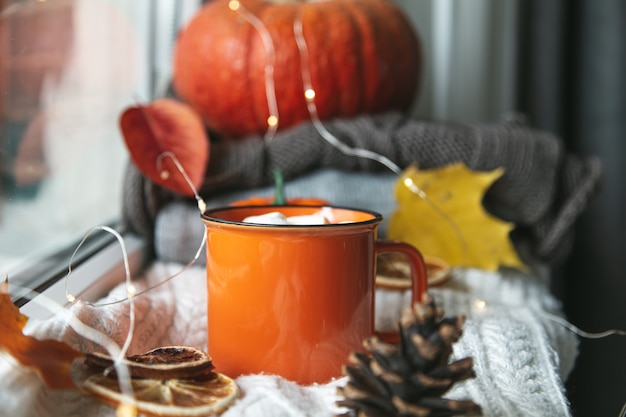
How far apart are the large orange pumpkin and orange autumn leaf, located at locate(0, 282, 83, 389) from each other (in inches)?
16.1

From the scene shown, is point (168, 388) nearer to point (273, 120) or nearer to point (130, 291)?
point (130, 291)

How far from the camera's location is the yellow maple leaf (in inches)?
23.8

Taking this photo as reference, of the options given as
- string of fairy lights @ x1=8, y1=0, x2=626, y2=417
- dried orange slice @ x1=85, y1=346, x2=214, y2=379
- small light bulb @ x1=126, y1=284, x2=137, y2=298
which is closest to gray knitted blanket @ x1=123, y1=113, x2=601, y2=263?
string of fairy lights @ x1=8, y1=0, x2=626, y2=417

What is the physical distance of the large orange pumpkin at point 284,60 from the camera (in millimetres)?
655

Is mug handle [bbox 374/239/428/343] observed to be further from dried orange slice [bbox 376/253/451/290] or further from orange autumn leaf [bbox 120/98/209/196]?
orange autumn leaf [bbox 120/98/209/196]

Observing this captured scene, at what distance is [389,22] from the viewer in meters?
0.72

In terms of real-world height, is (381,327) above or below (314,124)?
below

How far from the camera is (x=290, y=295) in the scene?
0.35 meters

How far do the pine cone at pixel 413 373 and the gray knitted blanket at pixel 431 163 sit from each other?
0.34m

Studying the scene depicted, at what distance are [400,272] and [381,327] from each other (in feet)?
0.33

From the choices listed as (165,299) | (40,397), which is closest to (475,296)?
(165,299)

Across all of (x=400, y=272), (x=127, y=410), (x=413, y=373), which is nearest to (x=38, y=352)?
(x=127, y=410)

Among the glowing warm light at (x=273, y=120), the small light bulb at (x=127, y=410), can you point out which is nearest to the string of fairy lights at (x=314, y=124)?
the glowing warm light at (x=273, y=120)

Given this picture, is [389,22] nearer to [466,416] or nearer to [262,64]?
[262,64]
